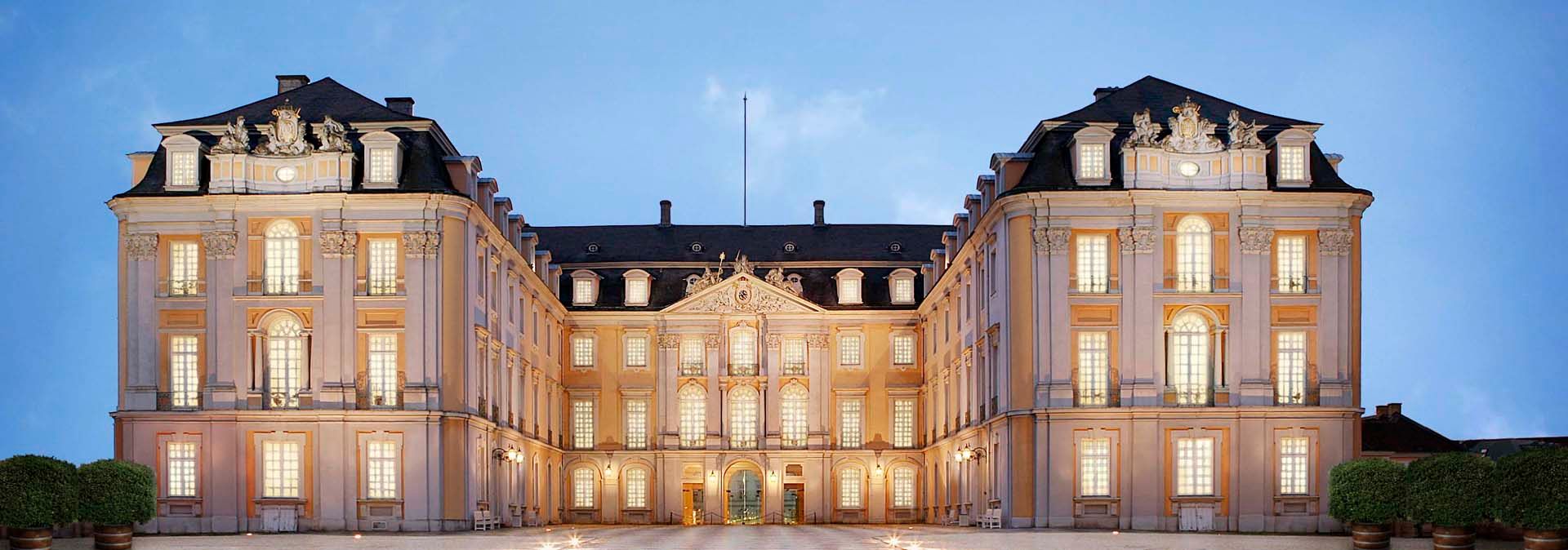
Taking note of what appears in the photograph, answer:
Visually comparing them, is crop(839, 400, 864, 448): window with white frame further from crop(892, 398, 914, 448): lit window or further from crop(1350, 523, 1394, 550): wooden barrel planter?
crop(1350, 523, 1394, 550): wooden barrel planter

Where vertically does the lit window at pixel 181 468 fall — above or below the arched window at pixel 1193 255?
below

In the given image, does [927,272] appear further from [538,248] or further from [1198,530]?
[1198,530]

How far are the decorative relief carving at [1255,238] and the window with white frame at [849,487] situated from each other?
24712mm

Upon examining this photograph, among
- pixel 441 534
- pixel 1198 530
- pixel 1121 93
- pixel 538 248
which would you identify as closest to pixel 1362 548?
pixel 1198 530

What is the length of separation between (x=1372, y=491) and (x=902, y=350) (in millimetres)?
31560

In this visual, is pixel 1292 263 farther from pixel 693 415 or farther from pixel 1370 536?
pixel 693 415

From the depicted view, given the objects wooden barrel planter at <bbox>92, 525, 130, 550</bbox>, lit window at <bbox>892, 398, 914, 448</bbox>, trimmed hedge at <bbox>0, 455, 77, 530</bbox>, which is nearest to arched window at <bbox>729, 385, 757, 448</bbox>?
lit window at <bbox>892, 398, 914, 448</bbox>

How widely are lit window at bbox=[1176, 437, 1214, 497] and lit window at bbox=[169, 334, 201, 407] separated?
24904mm

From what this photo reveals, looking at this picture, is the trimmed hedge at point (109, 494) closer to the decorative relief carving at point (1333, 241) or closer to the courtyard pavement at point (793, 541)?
the courtyard pavement at point (793, 541)

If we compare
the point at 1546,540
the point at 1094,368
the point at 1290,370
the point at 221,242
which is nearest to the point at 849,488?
the point at 1094,368

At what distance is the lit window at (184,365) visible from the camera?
47219mm

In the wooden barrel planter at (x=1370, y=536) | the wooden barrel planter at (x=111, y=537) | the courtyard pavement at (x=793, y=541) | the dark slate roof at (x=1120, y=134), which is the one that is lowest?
the courtyard pavement at (x=793, y=541)

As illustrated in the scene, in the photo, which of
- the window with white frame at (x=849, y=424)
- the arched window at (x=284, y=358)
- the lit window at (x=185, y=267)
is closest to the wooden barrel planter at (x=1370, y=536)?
the arched window at (x=284, y=358)

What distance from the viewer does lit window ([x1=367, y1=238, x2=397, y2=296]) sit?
47031mm
